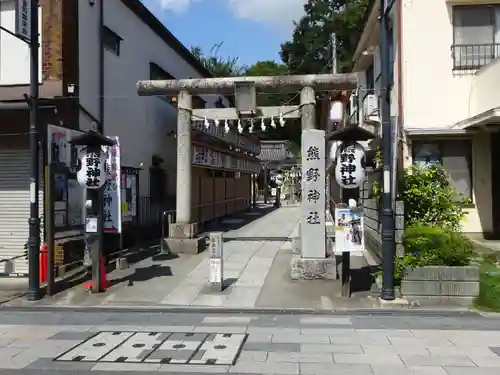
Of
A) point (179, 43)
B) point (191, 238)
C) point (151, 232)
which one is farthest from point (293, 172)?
point (191, 238)

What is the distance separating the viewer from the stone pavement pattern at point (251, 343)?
7035 mm

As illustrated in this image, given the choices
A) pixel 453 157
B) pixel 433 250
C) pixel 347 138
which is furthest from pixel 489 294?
pixel 453 157

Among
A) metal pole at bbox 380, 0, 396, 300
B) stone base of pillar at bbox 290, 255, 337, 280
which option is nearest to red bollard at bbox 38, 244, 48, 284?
stone base of pillar at bbox 290, 255, 337, 280

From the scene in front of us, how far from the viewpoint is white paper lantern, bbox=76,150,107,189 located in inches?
479

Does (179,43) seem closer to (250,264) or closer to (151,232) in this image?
(151,232)

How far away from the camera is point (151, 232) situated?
20.7 metres

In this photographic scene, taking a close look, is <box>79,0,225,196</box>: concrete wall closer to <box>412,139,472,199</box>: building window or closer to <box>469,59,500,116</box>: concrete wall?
<box>412,139,472,199</box>: building window

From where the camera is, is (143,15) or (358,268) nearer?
(358,268)

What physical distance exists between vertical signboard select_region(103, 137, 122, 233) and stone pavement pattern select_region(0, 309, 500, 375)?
131 inches

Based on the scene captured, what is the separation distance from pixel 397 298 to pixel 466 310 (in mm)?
1269

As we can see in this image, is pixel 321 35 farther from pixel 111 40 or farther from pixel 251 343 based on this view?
pixel 251 343

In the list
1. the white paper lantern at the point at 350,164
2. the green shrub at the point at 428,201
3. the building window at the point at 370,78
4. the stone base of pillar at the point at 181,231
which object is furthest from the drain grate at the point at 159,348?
the building window at the point at 370,78

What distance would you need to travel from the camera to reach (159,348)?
7.93 metres

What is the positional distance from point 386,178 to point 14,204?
9963mm
